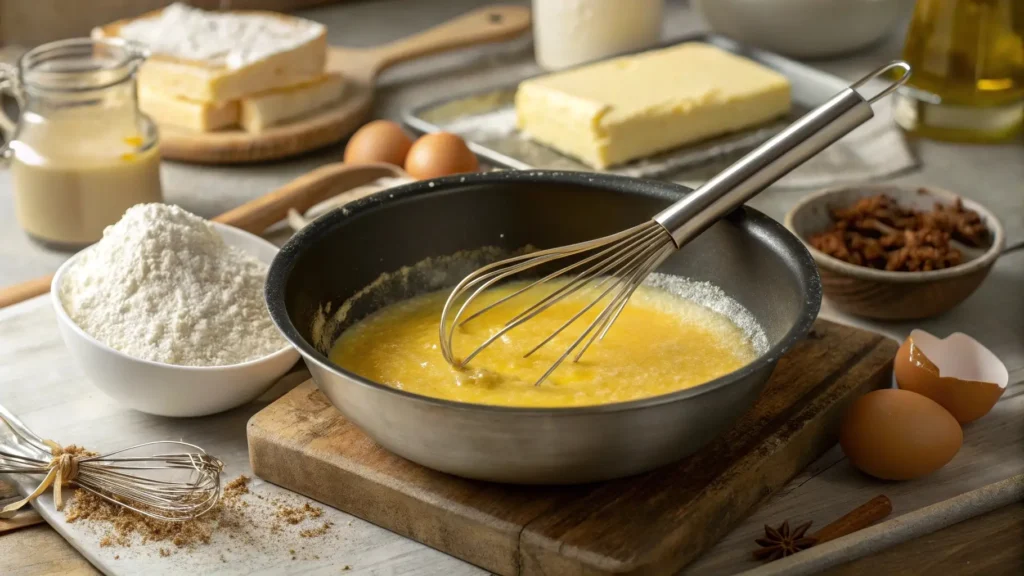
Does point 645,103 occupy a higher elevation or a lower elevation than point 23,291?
higher

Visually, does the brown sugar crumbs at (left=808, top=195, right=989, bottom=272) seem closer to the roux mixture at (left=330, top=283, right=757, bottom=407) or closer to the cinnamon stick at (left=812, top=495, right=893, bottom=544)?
the roux mixture at (left=330, top=283, right=757, bottom=407)

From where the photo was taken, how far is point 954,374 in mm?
1285

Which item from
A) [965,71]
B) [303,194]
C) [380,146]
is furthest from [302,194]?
[965,71]

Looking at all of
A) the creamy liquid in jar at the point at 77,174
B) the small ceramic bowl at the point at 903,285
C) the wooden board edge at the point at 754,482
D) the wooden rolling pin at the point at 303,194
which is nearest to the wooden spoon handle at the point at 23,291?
the creamy liquid in jar at the point at 77,174

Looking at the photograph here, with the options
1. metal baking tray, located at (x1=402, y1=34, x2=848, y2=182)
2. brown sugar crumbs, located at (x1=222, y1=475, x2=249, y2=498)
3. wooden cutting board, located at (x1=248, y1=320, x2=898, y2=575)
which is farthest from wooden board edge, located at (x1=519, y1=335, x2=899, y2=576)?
metal baking tray, located at (x1=402, y1=34, x2=848, y2=182)

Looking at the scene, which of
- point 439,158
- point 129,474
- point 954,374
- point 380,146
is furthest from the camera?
point 380,146

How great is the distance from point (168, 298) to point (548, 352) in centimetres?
42

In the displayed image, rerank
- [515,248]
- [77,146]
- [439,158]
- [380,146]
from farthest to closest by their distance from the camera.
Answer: [380,146] < [439,158] < [77,146] < [515,248]

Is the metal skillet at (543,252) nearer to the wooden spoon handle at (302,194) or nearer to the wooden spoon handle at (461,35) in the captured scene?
the wooden spoon handle at (302,194)

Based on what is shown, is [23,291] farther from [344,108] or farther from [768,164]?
[768,164]

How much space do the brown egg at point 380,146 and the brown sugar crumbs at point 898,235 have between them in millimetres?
691

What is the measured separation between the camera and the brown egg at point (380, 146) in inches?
73.1

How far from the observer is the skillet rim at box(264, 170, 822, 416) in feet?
3.12

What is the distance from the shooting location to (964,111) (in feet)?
6.71
